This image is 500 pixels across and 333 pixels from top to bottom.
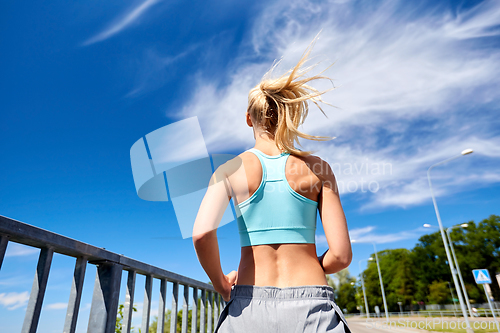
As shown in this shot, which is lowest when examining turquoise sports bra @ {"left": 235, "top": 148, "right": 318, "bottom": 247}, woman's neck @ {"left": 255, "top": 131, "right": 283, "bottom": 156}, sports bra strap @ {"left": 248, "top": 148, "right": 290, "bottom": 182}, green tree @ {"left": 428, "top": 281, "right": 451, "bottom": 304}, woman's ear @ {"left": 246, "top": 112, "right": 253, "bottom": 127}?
green tree @ {"left": 428, "top": 281, "right": 451, "bottom": 304}

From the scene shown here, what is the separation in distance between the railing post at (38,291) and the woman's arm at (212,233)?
28.6 inches

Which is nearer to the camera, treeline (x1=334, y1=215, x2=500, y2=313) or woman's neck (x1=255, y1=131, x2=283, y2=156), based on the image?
woman's neck (x1=255, y1=131, x2=283, y2=156)

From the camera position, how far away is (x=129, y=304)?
1.99 m

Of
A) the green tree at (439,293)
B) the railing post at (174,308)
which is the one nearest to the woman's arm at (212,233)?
the railing post at (174,308)

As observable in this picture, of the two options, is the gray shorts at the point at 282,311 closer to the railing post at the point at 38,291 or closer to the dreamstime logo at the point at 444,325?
the railing post at the point at 38,291

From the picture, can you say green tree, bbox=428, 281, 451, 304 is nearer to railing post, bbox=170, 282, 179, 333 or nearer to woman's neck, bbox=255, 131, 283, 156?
railing post, bbox=170, 282, 179, 333

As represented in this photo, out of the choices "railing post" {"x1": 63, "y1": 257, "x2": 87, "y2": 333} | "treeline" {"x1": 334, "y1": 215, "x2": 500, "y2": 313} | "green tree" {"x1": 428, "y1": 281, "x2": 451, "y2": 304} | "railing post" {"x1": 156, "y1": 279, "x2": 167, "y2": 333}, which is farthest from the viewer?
"green tree" {"x1": 428, "y1": 281, "x2": 451, "y2": 304}

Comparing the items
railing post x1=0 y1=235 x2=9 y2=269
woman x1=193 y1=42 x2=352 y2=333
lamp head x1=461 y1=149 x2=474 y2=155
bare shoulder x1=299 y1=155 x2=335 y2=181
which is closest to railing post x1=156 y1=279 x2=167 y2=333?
woman x1=193 y1=42 x2=352 y2=333

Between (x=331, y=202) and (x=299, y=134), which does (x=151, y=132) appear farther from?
(x=331, y=202)

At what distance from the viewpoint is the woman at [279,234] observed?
1231mm

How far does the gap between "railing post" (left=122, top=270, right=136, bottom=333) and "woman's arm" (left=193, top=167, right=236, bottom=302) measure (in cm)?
100

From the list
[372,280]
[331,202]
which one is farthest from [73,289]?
[372,280]

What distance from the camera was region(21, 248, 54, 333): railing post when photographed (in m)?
1.26

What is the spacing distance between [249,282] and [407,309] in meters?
68.6
